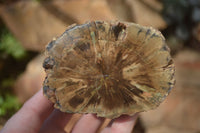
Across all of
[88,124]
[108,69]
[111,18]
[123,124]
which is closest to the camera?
[108,69]

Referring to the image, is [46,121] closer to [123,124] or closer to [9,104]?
[123,124]

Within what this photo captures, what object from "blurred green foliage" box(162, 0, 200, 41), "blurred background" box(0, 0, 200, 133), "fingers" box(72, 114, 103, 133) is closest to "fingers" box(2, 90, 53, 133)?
"fingers" box(72, 114, 103, 133)

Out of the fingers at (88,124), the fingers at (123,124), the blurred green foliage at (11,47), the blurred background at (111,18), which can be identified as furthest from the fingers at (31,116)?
the blurred green foliage at (11,47)

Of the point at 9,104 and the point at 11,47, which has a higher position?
the point at 11,47

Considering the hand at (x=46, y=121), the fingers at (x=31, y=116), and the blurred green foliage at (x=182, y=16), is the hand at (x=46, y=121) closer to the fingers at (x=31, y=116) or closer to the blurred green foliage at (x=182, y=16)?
the fingers at (x=31, y=116)

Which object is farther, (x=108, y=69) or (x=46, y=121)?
(x=46, y=121)

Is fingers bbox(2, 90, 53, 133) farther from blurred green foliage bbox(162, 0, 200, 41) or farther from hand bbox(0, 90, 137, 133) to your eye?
blurred green foliage bbox(162, 0, 200, 41)

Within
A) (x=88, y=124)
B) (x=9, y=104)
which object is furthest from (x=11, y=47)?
(x=88, y=124)

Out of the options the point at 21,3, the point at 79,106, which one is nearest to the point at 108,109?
the point at 79,106
